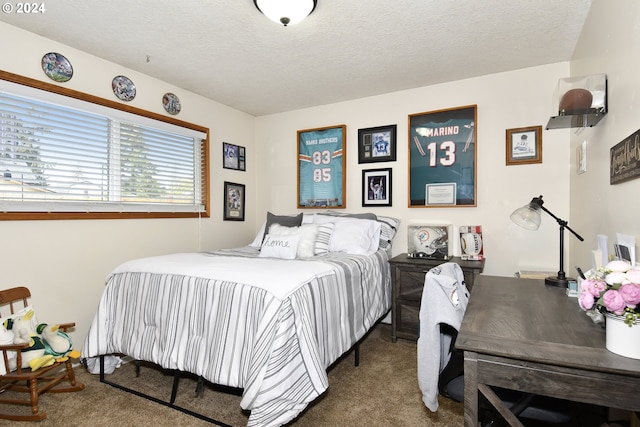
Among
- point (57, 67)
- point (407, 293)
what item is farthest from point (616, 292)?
point (57, 67)

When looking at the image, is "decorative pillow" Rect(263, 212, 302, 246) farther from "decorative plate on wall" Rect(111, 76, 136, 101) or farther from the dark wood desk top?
the dark wood desk top

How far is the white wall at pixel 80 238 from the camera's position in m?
2.31

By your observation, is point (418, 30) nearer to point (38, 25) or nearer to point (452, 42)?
point (452, 42)

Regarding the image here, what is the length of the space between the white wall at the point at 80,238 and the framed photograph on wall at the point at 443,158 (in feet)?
7.41

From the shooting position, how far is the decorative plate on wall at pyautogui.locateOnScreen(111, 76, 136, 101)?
2.85 meters

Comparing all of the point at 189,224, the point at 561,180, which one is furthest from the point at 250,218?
the point at 561,180

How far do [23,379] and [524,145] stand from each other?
3.92 m

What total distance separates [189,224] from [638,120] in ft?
11.2

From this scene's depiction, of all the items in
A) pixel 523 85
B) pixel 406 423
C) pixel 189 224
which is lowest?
pixel 406 423

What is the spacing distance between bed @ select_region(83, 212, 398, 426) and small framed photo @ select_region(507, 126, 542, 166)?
64.6 inches

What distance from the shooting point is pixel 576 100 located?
1.75 meters

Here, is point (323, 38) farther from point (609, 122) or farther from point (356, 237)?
point (609, 122)

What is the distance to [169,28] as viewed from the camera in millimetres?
2318

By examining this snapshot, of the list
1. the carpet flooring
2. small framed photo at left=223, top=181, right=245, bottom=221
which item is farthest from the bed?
small framed photo at left=223, top=181, right=245, bottom=221
